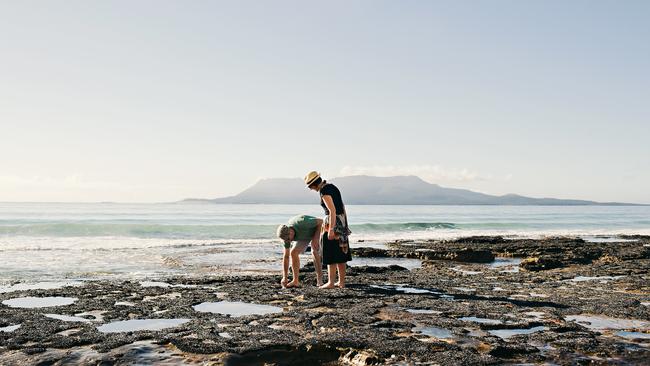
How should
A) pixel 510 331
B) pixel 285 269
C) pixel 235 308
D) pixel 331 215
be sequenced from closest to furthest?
1. pixel 510 331
2. pixel 235 308
3. pixel 331 215
4. pixel 285 269

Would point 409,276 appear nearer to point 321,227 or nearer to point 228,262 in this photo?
point 321,227

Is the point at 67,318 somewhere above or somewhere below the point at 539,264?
above

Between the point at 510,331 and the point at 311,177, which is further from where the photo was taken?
the point at 311,177

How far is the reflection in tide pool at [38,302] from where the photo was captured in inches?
331

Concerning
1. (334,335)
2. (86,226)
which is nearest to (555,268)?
(334,335)

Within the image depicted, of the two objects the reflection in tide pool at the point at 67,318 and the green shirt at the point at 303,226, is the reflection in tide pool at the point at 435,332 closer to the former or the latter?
the reflection in tide pool at the point at 67,318

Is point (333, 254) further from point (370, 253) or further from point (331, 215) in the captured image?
point (370, 253)

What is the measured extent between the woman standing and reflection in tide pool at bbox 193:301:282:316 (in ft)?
6.65

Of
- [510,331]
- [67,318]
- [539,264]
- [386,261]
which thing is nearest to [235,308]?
[67,318]

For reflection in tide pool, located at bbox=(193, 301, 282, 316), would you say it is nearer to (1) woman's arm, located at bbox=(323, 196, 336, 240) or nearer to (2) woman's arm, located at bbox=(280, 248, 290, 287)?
(2) woman's arm, located at bbox=(280, 248, 290, 287)

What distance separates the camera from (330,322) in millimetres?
6785

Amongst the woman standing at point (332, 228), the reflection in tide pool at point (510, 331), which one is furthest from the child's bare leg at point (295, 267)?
the reflection in tide pool at point (510, 331)

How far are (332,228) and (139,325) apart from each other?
4.04 metres

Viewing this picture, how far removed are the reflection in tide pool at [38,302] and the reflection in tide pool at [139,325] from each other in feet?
6.58
